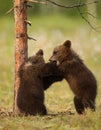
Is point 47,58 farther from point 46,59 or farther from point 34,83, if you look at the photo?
point 34,83

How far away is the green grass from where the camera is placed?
35.3ft

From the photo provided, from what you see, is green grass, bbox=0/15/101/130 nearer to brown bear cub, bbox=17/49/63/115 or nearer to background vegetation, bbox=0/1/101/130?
background vegetation, bbox=0/1/101/130

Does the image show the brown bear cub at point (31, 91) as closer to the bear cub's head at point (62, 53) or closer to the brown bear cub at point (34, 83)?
the brown bear cub at point (34, 83)

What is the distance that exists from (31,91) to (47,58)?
1045 cm

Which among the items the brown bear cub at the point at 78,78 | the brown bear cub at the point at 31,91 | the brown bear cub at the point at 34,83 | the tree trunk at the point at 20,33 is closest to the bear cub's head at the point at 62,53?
the brown bear cub at the point at 78,78

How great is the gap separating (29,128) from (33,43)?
15895 millimetres

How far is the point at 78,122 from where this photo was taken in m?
10.8

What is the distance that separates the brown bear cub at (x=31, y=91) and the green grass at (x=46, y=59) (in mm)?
274

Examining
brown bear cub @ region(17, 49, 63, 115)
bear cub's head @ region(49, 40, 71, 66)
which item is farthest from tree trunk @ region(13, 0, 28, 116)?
bear cub's head @ region(49, 40, 71, 66)

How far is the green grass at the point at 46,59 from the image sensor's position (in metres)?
10.8

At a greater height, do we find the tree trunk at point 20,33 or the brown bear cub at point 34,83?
the tree trunk at point 20,33

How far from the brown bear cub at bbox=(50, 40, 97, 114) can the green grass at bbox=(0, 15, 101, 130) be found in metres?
0.38

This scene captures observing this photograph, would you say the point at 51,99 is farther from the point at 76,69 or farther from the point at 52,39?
the point at 52,39

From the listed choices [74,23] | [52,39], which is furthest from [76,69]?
[74,23]
